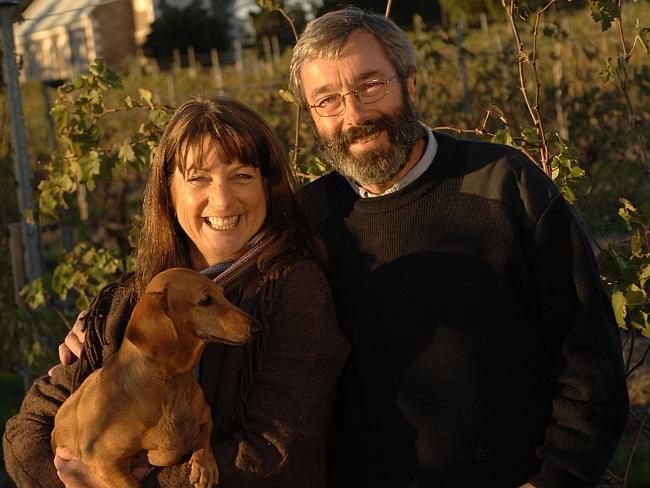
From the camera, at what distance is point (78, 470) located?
2.97 meters

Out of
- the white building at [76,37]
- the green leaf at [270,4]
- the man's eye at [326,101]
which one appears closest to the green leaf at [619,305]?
the man's eye at [326,101]

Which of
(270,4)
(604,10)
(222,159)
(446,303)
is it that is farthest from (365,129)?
(270,4)

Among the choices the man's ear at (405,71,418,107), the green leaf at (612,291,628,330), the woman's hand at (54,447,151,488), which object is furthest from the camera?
the green leaf at (612,291,628,330)

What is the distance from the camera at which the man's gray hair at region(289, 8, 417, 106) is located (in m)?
3.25

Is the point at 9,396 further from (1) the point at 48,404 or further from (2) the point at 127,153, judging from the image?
(1) the point at 48,404

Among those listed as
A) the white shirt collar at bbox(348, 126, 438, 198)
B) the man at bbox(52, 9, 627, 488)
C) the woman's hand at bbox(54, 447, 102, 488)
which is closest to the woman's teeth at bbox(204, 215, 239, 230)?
the man at bbox(52, 9, 627, 488)

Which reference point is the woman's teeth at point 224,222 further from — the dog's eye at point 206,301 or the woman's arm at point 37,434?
the woman's arm at point 37,434

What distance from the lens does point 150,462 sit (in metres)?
2.92

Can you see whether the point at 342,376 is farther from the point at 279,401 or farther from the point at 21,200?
the point at 21,200

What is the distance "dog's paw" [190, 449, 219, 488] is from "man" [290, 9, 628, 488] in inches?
21.3

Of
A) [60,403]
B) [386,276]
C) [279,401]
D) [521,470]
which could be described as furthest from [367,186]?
[60,403]

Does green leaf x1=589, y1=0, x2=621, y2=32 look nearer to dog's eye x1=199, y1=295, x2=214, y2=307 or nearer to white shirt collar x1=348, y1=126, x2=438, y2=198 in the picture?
white shirt collar x1=348, y1=126, x2=438, y2=198

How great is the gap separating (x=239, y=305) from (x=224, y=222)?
0.26m

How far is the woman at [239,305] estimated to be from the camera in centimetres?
301
